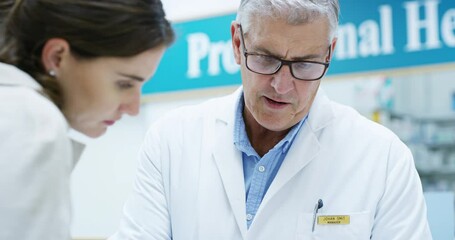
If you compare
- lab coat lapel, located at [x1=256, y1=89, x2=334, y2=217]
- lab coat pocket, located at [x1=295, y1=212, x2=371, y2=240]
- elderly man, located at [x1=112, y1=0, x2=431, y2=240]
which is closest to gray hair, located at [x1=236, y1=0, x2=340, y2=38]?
elderly man, located at [x1=112, y1=0, x2=431, y2=240]

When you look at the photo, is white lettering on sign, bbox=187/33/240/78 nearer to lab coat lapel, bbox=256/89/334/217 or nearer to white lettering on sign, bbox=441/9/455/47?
white lettering on sign, bbox=441/9/455/47

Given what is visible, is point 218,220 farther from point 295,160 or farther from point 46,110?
point 46,110

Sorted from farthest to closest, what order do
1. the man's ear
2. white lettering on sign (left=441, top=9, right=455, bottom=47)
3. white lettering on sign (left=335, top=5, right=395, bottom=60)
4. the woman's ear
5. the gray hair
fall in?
white lettering on sign (left=335, top=5, right=395, bottom=60) → white lettering on sign (left=441, top=9, right=455, bottom=47) → the man's ear → the gray hair → the woman's ear

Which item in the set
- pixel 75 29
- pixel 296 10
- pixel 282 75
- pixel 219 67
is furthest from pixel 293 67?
pixel 219 67

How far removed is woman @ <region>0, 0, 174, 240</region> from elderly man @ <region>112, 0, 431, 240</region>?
56 cm

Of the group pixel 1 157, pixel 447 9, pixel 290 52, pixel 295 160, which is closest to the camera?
pixel 1 157

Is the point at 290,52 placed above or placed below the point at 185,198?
above

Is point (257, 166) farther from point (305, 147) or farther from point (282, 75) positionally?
point (282, 75)

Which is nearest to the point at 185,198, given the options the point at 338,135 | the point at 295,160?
the point at 295,160

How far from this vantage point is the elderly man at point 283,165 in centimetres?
151

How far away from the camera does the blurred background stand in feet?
9.47

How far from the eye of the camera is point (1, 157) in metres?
0.82

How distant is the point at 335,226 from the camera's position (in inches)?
60.6

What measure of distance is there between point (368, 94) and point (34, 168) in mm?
4864
